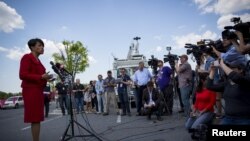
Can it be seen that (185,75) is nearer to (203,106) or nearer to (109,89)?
(203,106)

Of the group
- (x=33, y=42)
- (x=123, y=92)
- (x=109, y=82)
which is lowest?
(x=123, y=92)

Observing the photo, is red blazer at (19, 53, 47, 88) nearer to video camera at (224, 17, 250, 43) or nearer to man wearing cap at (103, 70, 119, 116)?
video camera at (224, 17, 250, 43)

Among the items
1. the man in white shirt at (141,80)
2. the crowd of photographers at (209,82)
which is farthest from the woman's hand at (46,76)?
the man in white shirt at (141,80)

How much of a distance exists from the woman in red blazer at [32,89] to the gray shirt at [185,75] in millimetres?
5201

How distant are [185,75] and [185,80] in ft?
0.72

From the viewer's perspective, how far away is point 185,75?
354 inches

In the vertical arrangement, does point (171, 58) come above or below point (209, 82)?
above

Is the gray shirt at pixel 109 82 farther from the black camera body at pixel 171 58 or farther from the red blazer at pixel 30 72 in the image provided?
the red blazer at pixel 30 72

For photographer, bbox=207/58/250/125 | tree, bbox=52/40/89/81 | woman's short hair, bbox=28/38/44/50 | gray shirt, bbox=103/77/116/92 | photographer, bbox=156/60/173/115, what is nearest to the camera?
photographer, bbox=207/58/250/125

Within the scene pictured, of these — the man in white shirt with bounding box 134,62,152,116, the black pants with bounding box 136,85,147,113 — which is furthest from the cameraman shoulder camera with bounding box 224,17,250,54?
the black pants with bounding box 136,85,147,113

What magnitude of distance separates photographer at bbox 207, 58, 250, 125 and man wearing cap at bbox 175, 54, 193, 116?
438 centimetres

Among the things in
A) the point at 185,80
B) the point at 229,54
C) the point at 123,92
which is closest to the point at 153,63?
the point at 123,92

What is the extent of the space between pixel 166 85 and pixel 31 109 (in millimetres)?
6934

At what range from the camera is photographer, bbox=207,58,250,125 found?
3.81m
